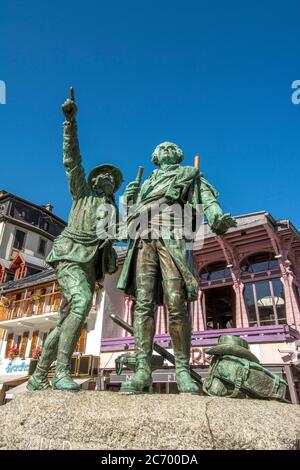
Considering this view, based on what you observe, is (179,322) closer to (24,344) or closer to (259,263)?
(259,263)

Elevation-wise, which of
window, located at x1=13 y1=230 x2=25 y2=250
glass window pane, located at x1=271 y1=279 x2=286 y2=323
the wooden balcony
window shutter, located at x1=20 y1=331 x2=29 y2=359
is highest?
window, located at x1=13 y1=230 x2=25 y2=250

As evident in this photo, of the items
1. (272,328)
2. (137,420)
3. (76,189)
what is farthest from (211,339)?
(137,420)

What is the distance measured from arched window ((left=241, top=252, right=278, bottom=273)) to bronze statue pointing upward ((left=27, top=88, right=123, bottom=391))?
547 inches

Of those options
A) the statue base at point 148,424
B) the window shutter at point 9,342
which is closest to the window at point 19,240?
the window shutter at point 9,342

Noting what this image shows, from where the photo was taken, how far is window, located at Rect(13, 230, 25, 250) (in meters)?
33.6

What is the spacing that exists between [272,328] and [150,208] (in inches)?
485

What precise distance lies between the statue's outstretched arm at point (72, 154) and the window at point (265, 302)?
13.7 m

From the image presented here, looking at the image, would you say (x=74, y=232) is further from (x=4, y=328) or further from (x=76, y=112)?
(x=4, y=328)

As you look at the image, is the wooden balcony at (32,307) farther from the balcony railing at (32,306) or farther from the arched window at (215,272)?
the arched window at (215,272)

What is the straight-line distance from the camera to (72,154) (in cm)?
426

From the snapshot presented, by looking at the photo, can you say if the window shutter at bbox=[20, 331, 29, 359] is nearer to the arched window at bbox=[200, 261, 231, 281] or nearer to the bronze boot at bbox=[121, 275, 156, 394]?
the arched window at bbox=[200, 261, 231, 281]

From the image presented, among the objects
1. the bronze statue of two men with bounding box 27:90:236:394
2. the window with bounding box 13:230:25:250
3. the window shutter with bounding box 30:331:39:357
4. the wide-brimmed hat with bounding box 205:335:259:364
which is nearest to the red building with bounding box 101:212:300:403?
the window shutter with bounding box 30:331:39:357

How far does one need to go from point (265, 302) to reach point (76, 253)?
14.2 metres

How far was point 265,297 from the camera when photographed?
54.7 feet
